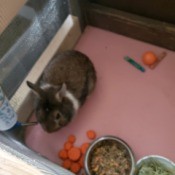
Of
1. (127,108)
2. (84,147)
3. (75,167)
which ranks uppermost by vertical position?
(127,108)

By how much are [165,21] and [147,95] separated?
1.59 ft

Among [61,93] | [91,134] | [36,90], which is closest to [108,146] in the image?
[91,134]

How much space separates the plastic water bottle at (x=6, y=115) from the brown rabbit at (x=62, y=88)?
0.22 meters

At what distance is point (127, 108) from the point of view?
75.1 inches

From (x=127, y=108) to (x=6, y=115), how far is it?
85cm

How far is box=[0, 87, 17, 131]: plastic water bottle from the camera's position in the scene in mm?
1202

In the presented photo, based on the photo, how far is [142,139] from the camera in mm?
1798

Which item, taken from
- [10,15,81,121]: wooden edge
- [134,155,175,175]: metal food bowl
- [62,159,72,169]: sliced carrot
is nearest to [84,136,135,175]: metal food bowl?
[134,155,175,175]: metal food bowl

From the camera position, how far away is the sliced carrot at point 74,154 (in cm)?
174

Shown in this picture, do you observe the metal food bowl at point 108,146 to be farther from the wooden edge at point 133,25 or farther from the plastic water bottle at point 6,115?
the wooden edge at point 133,25

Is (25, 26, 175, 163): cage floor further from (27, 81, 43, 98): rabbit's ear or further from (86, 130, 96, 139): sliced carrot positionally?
(27, 81, 43, 98): rabbit's ear

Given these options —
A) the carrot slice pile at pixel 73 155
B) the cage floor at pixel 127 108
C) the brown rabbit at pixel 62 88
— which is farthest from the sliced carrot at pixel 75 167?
the brown rabbit at pixel 62 88

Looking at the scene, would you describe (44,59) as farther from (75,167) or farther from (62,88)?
(75,167)

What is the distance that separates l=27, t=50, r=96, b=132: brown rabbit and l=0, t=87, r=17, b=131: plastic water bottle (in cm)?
22
